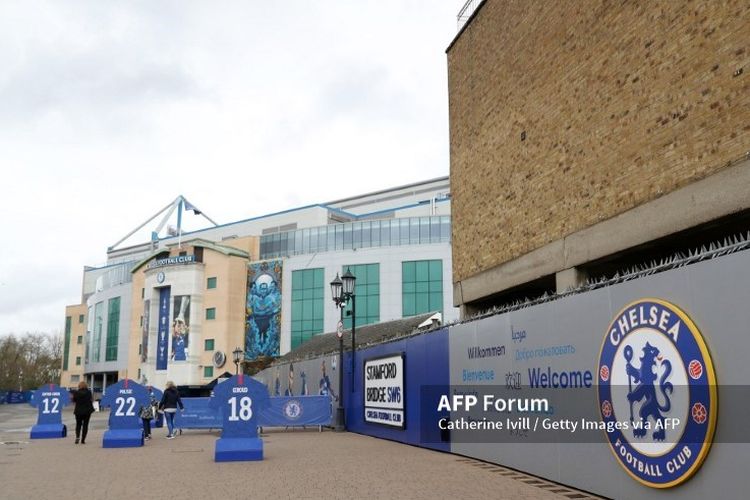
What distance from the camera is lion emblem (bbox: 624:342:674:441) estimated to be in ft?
25.3

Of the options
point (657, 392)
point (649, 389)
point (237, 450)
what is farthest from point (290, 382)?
point (657, 392)

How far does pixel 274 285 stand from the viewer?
66812mm

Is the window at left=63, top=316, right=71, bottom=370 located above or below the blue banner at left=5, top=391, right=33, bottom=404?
above

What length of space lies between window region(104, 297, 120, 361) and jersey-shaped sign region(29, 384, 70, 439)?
65493mm

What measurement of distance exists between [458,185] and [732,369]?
1427 cm

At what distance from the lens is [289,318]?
2547 inches

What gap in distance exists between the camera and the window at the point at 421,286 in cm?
6069

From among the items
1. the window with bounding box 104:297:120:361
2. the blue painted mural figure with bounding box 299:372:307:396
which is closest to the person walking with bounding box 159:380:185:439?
the blue painted mural figure with bounding box 299:372:307:396

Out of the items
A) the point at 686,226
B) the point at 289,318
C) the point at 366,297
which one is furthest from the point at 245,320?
the point at 686,226

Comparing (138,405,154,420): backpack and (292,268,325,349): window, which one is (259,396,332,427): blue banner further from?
(292,268,325,349): window

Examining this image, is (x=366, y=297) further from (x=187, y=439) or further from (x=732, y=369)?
(x=732, y=369)

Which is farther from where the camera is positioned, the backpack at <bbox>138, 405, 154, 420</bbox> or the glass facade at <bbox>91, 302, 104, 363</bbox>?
the glass facade at <bbox>91, 302, 104, 363</bbox>

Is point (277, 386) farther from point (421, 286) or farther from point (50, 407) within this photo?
point (421, 286)

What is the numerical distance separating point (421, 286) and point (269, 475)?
164 ft
